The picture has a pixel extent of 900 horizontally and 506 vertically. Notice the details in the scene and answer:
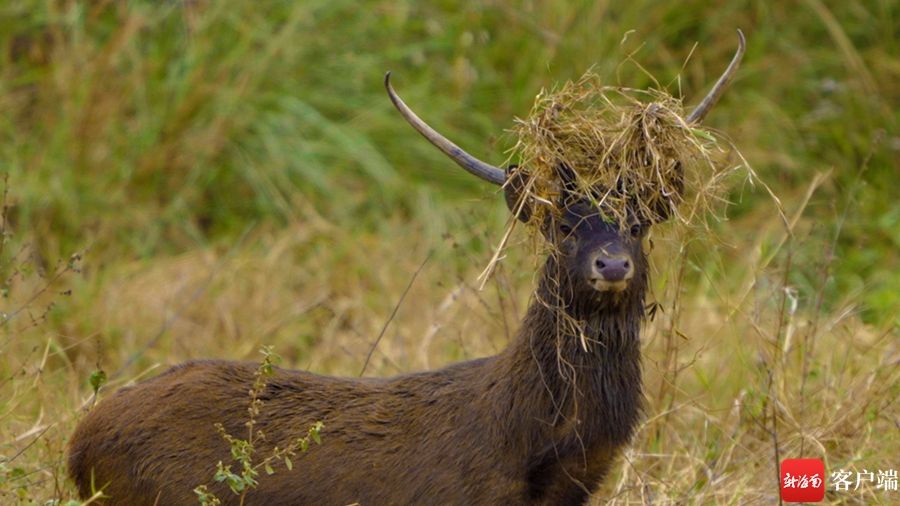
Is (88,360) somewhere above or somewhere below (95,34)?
below

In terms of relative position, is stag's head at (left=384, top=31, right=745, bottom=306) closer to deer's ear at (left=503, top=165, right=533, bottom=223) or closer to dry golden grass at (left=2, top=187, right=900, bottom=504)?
deer's ear at (left=503, top=165, right=533, bottom=223)

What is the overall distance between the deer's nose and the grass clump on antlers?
0.59ft

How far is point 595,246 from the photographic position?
417 centimetres

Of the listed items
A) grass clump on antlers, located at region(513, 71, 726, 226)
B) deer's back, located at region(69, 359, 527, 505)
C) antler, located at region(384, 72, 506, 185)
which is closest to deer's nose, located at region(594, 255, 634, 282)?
grass clump on antlers, located at region(513, 71, 726, 226)

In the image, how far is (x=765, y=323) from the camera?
605 centimetres

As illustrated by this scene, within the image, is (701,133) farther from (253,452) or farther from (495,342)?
(495,342)

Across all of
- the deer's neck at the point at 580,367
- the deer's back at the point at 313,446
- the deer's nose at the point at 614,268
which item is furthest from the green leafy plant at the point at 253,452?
A: the deer's nose at the point at 614,268

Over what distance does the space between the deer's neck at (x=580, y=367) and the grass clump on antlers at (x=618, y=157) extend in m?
0.22

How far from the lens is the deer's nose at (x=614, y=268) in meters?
4.05

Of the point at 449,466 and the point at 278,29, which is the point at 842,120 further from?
the point at 449,466

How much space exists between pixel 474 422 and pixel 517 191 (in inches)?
27.9

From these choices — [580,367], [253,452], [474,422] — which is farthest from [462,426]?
[253,452]

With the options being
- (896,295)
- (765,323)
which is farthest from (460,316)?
(896,295)

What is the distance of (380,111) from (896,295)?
11.3 feet
